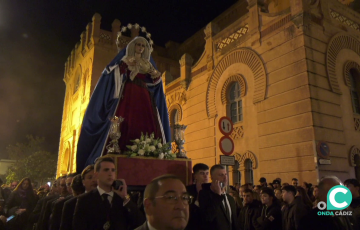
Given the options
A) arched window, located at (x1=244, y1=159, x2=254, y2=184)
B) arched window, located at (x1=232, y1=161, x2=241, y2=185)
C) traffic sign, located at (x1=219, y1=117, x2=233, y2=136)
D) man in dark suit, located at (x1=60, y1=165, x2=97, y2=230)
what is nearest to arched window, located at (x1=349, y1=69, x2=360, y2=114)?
arched window, located at (x1=244, y1=159, x2=254, y2=184)

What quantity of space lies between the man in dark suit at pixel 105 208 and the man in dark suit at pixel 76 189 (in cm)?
25

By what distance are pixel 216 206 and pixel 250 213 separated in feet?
8.31

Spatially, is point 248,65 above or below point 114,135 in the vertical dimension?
above

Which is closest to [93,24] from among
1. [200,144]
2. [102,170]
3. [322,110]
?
[200,144]

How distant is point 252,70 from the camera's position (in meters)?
12.3

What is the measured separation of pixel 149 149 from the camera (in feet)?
13.8

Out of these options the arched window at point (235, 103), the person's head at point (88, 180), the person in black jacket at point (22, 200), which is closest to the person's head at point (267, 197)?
the person's head at point (88, 180)

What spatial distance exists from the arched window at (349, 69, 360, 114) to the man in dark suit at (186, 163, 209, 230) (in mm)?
10761

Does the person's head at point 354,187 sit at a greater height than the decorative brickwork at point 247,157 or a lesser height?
lesser

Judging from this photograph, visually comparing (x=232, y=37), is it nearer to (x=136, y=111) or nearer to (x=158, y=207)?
(x=136, y=111)

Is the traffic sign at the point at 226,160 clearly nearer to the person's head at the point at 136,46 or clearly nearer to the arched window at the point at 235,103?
the person's head at the point at 136,46

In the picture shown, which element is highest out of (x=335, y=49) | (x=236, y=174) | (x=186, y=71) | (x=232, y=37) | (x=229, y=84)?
(x=232, y=37)

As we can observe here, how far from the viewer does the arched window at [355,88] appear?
1173cm

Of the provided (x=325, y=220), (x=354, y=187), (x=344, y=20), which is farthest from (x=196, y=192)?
(x=344, y=20)
